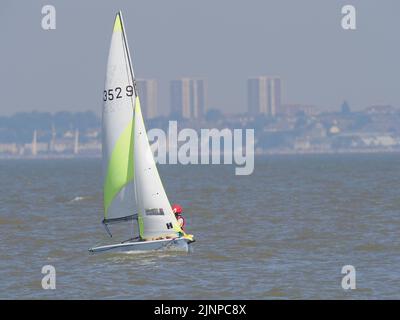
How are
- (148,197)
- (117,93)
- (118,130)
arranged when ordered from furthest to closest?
(148,197)
(118,130)
(117,93)

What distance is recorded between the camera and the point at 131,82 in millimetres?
34750

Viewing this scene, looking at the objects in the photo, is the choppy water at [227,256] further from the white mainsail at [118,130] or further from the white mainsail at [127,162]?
the white mainsail at [118,130]

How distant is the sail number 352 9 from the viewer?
34900 mm

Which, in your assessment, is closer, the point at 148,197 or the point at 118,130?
the point at 118,130

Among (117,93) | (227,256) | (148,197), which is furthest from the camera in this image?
(227,256)

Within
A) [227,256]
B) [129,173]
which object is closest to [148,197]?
[129,173]

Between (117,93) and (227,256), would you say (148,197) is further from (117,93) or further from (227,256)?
(227,256)

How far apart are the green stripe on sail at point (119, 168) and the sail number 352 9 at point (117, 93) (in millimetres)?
1269

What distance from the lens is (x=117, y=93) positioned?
35.0m

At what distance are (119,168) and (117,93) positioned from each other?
2.62 meters

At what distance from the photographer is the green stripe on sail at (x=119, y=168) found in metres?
35.6

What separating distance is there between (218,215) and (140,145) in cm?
2356

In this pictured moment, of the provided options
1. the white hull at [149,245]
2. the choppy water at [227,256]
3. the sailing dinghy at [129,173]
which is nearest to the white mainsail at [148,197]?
the sailing dinghy at [129,173]
